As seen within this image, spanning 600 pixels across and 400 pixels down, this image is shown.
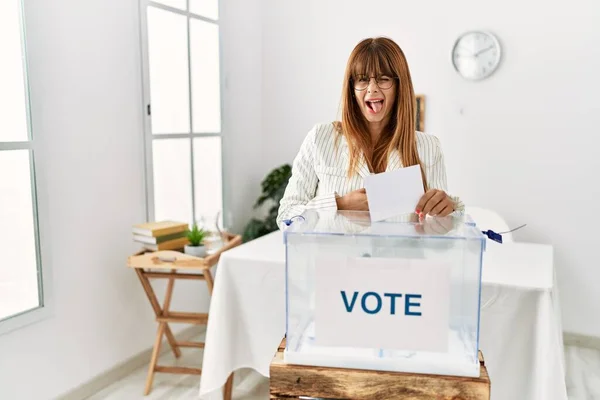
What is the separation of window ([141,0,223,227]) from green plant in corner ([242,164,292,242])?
24cm

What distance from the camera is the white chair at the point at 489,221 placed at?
286 centimetres

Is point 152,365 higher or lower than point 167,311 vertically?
lower

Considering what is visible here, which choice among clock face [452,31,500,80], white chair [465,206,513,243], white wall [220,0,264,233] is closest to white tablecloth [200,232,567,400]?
white chair [465,206,513,243]

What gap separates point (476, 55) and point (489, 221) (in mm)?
949

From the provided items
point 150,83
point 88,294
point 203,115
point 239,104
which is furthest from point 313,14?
point 88,294

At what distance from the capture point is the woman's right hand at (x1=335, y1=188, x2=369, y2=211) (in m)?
1.29

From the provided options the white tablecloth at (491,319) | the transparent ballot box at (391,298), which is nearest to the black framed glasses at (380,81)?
the transparent ballot box at (391,298)

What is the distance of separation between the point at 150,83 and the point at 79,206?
2.47ft

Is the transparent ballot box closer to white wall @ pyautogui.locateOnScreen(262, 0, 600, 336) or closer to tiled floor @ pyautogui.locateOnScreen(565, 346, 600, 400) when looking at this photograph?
tiled floor @ pyautogui.locateOnScreen(565, 346, 600, 400)

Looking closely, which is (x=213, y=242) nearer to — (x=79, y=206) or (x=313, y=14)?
(x=79, y=206)

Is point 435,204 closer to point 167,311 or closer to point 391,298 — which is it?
point 391,298

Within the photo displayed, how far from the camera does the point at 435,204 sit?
115 centimetres

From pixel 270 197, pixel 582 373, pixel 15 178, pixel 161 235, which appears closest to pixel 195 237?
pixel 161 235

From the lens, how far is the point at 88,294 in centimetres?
257
